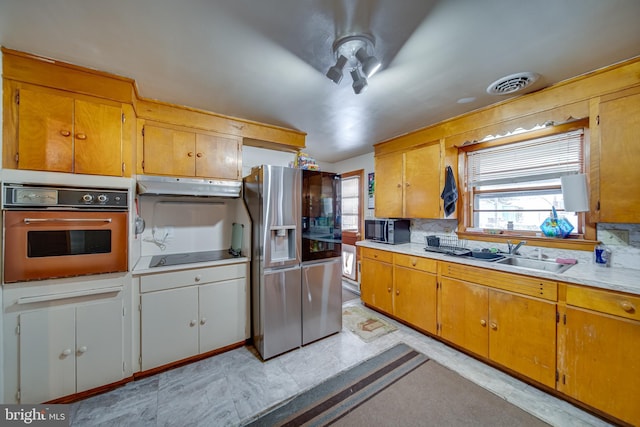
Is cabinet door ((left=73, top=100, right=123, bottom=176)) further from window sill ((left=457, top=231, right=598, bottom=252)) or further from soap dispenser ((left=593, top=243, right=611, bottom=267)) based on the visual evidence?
soap dispenser ((left=593, top=243, right=611, bottom=267))

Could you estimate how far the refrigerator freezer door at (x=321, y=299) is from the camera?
8.07ft

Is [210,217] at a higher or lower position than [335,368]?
higher

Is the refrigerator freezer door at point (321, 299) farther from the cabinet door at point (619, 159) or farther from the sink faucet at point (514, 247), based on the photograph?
the cabinet door at point (619, 159)

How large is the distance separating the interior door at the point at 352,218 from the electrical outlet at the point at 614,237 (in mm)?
2855

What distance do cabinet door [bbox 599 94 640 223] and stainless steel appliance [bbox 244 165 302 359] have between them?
2.50 metres

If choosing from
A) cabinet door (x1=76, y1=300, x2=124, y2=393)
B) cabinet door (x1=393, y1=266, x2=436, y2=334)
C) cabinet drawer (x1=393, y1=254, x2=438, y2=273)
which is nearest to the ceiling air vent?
cabinet drawer (x1=393, y1=254, x2=438, y2=273)

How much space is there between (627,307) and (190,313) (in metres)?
3.22

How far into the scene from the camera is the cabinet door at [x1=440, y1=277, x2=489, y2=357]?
2.09 metres

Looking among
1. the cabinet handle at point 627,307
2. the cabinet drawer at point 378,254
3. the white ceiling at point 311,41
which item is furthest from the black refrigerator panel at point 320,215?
the cabinet handle at point 627,307

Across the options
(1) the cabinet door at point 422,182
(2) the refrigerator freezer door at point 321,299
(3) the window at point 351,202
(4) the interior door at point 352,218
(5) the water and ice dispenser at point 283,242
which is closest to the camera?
(5) the water and ice dispenser at point 283,242

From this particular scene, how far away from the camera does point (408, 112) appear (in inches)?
97.7

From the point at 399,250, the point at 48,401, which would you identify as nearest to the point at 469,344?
the point at 399,250

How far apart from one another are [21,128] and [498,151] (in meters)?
4.21

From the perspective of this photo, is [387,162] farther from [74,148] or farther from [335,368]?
[74,148]
